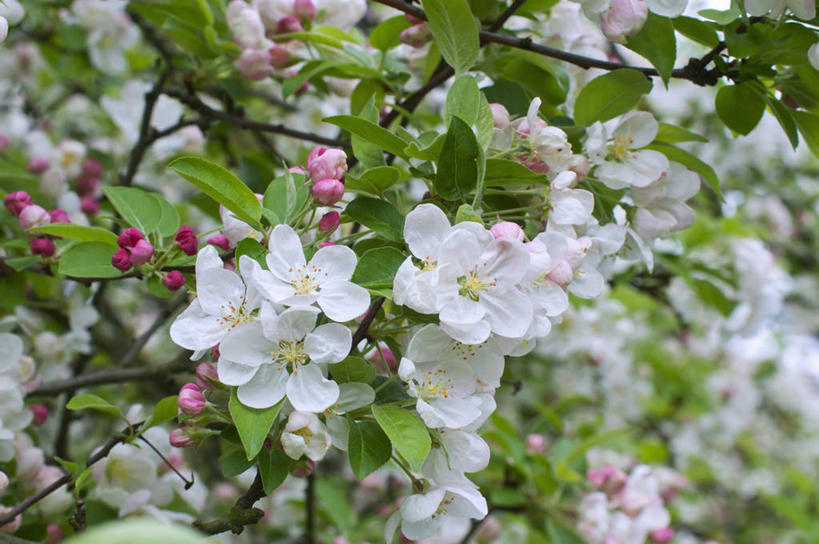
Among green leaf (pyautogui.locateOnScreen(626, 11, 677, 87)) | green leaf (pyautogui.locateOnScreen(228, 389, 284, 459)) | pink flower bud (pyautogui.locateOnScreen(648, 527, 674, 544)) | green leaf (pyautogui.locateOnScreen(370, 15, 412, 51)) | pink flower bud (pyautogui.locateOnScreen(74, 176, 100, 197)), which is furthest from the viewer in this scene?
pink flower bud (pyautogui.locateOnScreen(74, 176, 100, 197))

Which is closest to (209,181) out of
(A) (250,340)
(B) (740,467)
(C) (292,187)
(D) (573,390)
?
(C) (292,187)

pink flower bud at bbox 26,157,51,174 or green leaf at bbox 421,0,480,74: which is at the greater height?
green leaf at bbox 421,0,480,74

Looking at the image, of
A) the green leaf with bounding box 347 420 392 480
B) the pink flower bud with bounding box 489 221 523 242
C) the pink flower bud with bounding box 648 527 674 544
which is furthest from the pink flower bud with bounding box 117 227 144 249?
the pink flower bud with bounding box 648 527 674 544

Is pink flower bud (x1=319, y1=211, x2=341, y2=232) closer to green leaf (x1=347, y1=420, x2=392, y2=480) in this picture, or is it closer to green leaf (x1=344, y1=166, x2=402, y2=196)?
green leaf (x1=344, y1=166, x2=402, y2=196)

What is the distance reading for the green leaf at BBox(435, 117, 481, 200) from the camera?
3.11 feet

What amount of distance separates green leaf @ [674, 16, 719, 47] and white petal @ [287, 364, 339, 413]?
0.86 meters

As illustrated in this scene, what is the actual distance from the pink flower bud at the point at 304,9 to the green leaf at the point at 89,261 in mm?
682

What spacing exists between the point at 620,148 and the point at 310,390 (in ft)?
2.24

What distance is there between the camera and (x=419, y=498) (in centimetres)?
97

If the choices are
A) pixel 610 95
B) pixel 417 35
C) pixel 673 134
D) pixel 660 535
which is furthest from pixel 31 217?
pixel 660 535

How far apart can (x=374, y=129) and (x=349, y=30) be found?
2.59 feet

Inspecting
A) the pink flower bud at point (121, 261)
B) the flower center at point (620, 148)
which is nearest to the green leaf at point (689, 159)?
the flower center at point (620, 148)

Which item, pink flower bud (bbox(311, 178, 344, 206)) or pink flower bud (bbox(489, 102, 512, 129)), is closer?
pink flower bud (bbox(311, 178, 344, 206))

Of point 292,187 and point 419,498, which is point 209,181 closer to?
point 292,187
